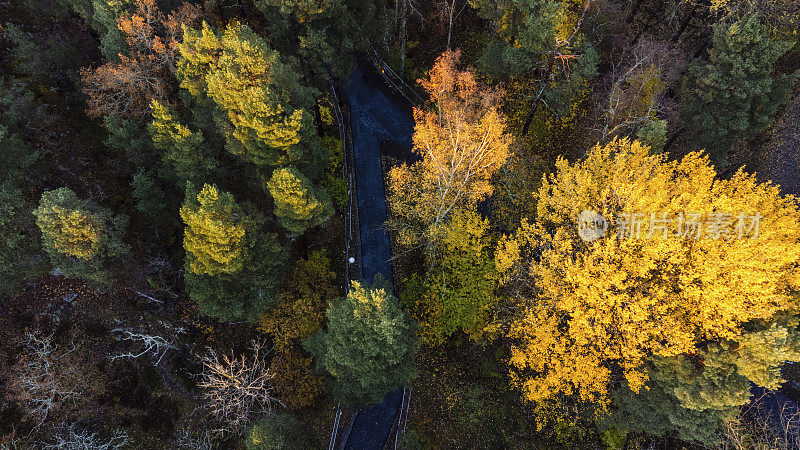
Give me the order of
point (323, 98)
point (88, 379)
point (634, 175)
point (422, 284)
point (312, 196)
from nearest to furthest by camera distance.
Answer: point (634, 175) → point (312, 196) → point (88, 379) → point (422, 284) → point (323, 98)

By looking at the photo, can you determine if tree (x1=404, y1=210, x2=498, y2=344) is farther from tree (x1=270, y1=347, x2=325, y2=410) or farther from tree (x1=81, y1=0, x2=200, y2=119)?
tree (x1=81, y1=0, x2=200, y2=119)

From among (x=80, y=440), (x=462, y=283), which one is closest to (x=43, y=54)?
(x=80, y=440)

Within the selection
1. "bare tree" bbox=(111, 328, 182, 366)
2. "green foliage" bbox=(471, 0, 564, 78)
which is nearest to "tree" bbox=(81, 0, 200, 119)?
"bare tree" bbox=(111, 328, 182, 366)

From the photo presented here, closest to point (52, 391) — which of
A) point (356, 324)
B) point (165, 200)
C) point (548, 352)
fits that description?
point (165, 200)

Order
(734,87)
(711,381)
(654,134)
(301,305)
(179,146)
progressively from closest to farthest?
(711,381)
(654,134)
(179,146)
(734,87)
(301,305)

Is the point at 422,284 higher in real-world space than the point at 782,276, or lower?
lower

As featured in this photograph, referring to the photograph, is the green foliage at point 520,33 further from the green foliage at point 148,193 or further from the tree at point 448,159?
the green foliage at point 148,193

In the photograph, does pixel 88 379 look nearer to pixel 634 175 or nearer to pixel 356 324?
pixel 356 324

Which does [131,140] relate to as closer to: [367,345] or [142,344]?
[142,344]
